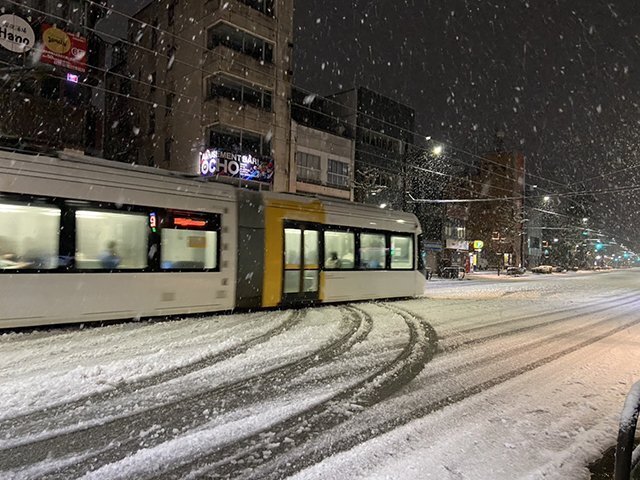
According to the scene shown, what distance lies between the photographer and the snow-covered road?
3885 mm

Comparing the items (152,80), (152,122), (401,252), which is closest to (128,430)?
(401,252)

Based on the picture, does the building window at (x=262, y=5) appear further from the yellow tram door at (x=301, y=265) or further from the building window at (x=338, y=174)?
the yellow tram door at (x=301, y=265)

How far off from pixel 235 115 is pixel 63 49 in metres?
9.21

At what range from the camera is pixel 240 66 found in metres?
29.0

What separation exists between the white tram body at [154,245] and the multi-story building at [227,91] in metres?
14.9

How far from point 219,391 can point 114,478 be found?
2.16m

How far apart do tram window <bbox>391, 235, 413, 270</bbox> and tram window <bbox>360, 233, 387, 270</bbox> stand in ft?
1.71

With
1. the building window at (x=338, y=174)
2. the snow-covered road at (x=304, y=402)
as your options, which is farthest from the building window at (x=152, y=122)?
the snow-covered road at (x=304, y=402)

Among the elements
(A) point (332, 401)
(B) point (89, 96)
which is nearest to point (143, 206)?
(A) point (332, 401)

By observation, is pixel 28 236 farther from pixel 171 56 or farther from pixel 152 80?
pixel 152 80

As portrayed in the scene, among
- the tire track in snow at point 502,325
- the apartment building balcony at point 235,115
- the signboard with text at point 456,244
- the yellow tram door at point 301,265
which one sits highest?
the apartment building balcony at point 235,115

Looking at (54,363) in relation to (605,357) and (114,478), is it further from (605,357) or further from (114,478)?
(605,357)

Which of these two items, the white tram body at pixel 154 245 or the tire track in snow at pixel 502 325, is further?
the tire track in snow at pixel 502 325

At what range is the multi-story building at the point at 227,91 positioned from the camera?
1115 inches
